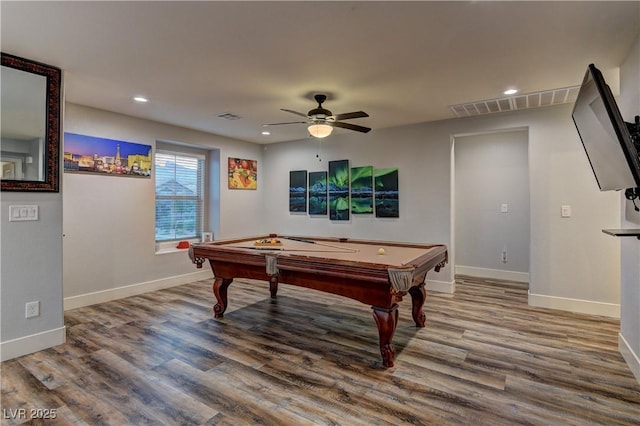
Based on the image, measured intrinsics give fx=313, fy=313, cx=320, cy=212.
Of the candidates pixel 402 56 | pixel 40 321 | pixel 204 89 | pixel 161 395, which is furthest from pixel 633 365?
pixel 40 321

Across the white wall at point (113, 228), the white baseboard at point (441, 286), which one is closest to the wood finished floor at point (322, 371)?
the white wall at point (113, 228)

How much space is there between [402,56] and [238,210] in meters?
4.09

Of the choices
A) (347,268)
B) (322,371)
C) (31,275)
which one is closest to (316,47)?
(347,268)

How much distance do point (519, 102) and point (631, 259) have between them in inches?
80.6

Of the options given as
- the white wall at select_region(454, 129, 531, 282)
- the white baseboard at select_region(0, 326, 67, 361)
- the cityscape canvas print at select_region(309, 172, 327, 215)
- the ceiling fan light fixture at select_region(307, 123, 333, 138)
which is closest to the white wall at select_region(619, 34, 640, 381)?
the ceiling fan light fixture at select_region(307, 123, 333, 138)

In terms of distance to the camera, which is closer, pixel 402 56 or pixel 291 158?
pixel 402 56

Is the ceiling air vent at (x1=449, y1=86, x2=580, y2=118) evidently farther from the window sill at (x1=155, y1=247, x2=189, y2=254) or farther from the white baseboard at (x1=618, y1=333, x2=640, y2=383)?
the window sill at (x1=155, y1=247, x2=189, y2=254)

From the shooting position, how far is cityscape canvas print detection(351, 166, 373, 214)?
5090mm

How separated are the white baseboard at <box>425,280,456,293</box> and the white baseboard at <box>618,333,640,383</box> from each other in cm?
190

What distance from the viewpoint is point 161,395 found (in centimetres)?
202

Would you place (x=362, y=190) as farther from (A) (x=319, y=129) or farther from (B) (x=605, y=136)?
(B) (x=605, y=136)

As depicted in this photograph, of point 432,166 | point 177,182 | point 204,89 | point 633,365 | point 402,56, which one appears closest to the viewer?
point 633,365

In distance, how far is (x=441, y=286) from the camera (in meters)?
4.48

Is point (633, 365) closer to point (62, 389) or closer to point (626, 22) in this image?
point (626, 22)
